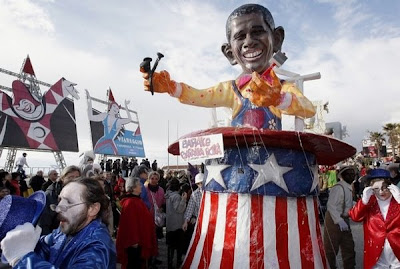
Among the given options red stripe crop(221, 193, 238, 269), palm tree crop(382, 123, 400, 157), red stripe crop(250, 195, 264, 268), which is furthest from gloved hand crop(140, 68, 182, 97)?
palm tree crop(382, 123, 400, 157)

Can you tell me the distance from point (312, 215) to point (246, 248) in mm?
654

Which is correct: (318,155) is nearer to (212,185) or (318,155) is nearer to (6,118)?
(212,185)

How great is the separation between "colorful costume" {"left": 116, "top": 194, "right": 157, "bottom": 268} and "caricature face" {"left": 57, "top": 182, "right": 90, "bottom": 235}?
221cm

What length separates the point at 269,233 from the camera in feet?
8.51

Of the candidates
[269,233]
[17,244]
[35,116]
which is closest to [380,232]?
[269,233]

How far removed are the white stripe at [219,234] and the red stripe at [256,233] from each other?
0.23 metres

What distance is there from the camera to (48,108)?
14766 millimetres

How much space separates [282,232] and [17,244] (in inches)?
73.0

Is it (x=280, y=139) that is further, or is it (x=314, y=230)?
(x=314, y=230)

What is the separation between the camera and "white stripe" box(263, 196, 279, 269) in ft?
8.32

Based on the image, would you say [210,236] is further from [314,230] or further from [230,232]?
[314,230]

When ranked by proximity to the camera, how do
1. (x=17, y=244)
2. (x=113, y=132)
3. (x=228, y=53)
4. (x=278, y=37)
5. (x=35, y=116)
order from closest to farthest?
(x=17, y=244) → (x=278, y=37) → (x=228, y=53) → (x=35, y=116) → (x=113, y=132)

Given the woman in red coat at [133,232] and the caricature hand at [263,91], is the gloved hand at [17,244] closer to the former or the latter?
the caricature hand at [263,91]

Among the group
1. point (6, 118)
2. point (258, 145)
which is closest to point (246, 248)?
point (258, 145)
